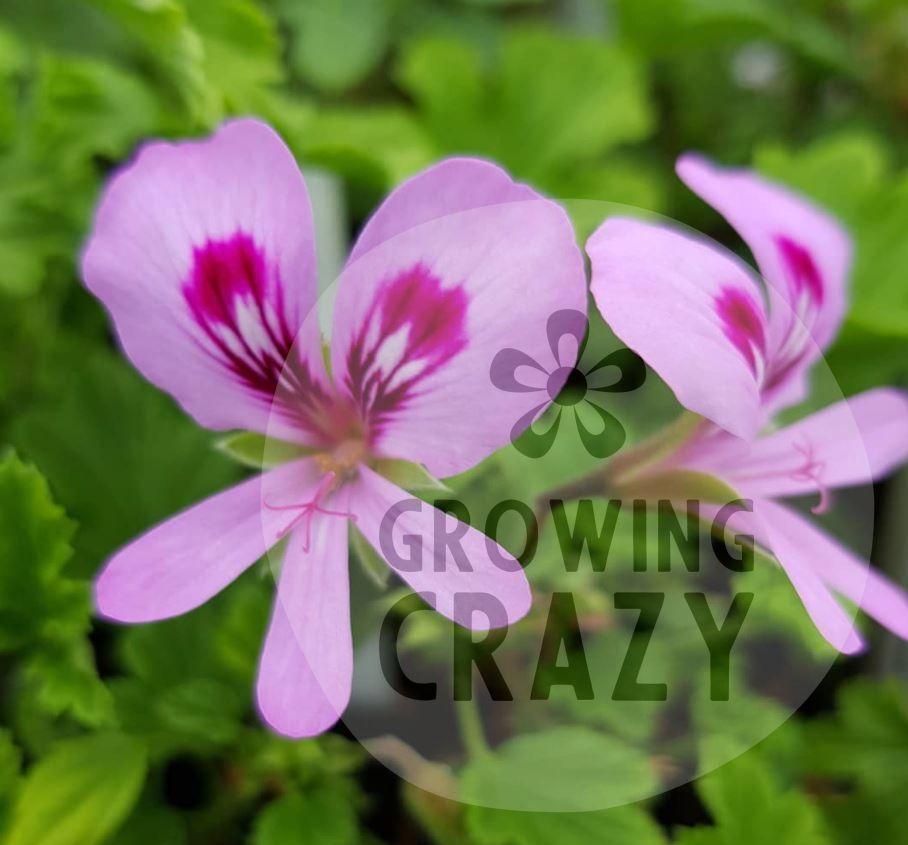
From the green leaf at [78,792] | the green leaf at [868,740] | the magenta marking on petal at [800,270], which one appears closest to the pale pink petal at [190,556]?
the green leaf at [78,792]

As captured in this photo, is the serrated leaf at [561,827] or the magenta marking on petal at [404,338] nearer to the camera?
the magenta marking on petal at [404,338]

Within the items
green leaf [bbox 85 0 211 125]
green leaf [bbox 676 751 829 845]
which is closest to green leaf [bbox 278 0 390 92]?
green leaf [bbox 85 0 211 125]

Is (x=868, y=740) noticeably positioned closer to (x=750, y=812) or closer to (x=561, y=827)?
(x=750, y=812)

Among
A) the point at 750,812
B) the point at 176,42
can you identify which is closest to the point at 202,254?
the point at 176,42

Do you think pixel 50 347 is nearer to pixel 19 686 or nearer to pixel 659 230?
pixel 19 686

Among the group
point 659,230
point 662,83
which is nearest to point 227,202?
point 659,230

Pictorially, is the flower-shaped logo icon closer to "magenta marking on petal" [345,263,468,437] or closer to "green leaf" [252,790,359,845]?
"magenta marking on petal" [345,263,468,437]

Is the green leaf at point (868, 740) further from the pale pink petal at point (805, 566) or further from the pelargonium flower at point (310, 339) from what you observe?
the pelargonium flower at point (310, 339)
